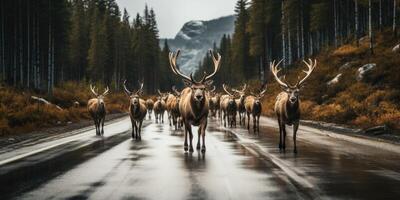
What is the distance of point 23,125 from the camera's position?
2478 centimetres

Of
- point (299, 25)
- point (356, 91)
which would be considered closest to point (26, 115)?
point (356, 91)

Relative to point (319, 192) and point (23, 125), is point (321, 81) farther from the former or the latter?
point (319, 192)

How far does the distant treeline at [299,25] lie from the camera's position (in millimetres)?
61812

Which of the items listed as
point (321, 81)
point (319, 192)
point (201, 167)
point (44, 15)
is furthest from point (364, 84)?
point (44, 15)

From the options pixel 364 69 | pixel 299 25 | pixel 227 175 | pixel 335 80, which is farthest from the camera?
pixel 299 25

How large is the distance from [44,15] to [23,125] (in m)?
38.6

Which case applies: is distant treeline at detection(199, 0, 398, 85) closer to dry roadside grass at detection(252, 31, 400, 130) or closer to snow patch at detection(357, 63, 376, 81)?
dry roadside grass at detection(252, 31, 400, 130)

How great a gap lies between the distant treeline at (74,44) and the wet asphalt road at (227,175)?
40.6m

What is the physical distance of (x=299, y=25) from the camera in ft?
227

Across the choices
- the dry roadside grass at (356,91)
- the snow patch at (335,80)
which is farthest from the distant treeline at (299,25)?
the snow patch at (335,80)

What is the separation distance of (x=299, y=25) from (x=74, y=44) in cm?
4204

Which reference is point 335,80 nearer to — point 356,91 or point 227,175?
point 356,91

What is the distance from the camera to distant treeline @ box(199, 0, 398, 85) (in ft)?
203

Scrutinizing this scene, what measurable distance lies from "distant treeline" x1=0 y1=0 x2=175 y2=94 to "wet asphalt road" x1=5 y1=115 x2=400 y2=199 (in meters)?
40.6
